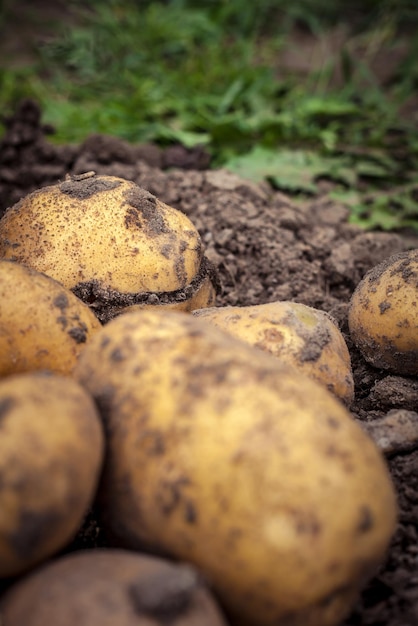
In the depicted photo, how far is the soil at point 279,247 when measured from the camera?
1.73 m

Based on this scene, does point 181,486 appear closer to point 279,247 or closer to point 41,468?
point 41,468

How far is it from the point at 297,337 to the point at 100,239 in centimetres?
61

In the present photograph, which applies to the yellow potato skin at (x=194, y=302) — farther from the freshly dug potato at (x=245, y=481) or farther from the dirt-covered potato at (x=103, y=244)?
the freshly dug potato at (x=245, y=481)

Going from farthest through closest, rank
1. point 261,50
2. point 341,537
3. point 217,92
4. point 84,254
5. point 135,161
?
point 261,50, point 217,92, point 135,161, point 84,254, point 341,537

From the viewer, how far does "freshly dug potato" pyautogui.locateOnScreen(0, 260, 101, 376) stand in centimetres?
168

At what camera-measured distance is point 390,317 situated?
2141 millimetres

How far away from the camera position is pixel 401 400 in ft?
7.08

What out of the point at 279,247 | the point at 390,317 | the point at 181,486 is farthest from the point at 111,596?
the point at 279,247

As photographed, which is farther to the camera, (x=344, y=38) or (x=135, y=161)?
(x=344, y=38)

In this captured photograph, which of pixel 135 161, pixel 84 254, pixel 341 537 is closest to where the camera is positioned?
pixel 341 537

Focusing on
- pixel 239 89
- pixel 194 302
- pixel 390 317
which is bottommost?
pixel 239 89

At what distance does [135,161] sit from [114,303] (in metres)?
1.98

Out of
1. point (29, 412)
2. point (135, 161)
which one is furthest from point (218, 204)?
point (29, 412)

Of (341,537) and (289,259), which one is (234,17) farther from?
(341,537)
